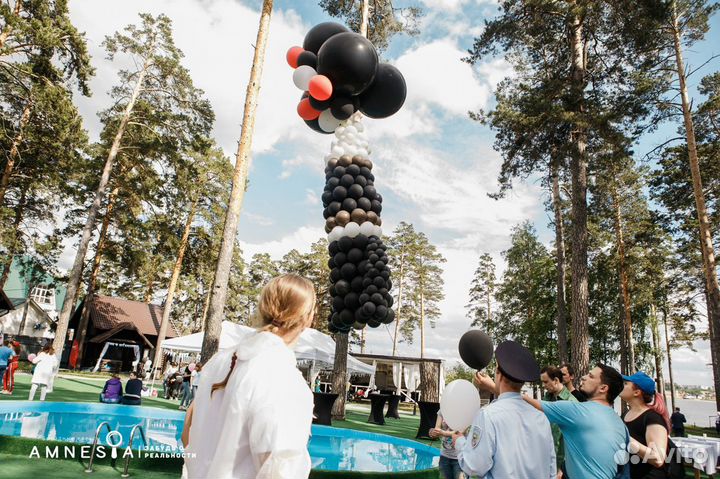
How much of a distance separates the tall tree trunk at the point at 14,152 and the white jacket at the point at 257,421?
54.6 feet

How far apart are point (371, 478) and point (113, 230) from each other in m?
25.0

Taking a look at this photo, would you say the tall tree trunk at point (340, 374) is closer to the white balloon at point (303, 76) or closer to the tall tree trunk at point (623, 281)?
the white balloon at point (303, 76)

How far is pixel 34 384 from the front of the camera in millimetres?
11352

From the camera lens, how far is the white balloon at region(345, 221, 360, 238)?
7148 mm

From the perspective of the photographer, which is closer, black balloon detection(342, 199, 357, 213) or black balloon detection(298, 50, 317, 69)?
black balloon detection(342, 199, 357, 213)

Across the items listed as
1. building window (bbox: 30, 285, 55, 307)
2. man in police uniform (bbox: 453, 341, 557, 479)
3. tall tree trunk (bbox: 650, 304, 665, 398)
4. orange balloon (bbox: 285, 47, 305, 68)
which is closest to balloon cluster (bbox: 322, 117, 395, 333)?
orange balloon (bbox: 285, 47, 305, 68)

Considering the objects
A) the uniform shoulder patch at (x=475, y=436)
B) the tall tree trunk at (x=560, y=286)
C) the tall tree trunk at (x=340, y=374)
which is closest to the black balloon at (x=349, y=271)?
the uniform shoulder patch at (x=475, y=436)

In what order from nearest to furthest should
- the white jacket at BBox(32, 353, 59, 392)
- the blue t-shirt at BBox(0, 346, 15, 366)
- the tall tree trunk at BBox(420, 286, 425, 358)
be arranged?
1. the white jacket at BBox(32, 353, 59, 392)
2. the blue t-shirt at BBox(0, 346, 15, 366)
3. the tall tree trunk at BBox(420, 286, 425, 358)

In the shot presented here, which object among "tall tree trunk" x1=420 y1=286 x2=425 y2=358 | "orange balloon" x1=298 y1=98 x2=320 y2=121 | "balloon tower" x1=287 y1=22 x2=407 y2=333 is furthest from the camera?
"tall tree trunk" x1=420 y1=286 x2=425 y2=358

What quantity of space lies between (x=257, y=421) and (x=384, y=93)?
22.8 ft

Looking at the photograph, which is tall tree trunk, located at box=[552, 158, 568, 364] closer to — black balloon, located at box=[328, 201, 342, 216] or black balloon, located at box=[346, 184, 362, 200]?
black balloon, located at box=[346, 184, 362, 200]

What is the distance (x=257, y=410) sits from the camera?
1333 millimetres

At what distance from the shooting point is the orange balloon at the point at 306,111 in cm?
760

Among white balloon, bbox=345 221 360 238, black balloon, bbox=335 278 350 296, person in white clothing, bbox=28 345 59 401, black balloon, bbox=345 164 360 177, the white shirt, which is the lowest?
person in white clothing, bbox=28 345 59 401
